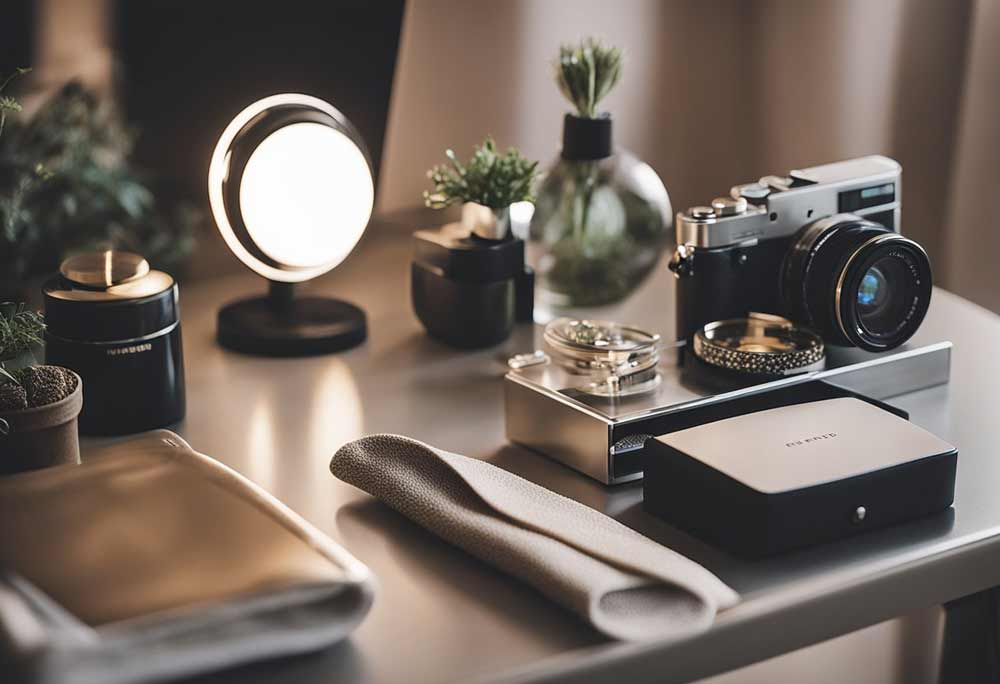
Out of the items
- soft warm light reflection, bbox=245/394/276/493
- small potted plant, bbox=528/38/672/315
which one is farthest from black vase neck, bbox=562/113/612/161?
soft warm light reflection, bbox=245/394/276/493

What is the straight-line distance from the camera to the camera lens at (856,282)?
3.23ft

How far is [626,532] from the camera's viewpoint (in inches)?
30.7

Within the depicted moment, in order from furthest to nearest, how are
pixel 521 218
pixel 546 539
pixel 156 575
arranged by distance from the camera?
pixel 521 218 < pixel 546 539 < pixel 156 575

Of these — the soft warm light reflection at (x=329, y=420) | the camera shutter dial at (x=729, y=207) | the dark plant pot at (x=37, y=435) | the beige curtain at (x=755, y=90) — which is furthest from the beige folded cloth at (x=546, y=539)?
the beige curtain at (x=755, y=90)

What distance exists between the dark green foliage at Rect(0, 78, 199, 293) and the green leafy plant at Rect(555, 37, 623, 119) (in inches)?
18.5

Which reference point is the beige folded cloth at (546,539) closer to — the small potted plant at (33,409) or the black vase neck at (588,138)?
the small potted plant at (33,409)

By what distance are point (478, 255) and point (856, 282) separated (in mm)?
345

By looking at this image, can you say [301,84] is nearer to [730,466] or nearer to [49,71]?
[49,71]

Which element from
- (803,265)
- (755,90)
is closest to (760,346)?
(803,265)

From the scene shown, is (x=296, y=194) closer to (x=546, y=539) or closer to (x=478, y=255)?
(x=478, y=255)

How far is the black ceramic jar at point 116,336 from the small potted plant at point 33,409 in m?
0.07

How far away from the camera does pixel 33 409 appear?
815mm

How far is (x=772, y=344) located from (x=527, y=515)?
0.33 m

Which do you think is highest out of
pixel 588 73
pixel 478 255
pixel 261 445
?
pixel 588 73
